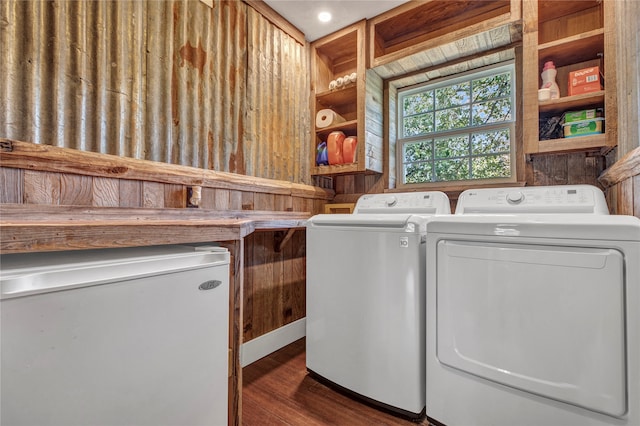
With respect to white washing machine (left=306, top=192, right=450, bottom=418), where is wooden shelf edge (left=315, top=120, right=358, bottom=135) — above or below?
above

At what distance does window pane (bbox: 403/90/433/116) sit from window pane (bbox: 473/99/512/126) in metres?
0.36

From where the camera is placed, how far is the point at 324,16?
7.50 ft

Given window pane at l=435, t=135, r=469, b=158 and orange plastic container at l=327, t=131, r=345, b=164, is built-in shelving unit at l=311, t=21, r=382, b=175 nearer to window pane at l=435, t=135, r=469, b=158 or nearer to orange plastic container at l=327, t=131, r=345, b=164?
orange plastic container at l=327, t=131, r=345, b=164

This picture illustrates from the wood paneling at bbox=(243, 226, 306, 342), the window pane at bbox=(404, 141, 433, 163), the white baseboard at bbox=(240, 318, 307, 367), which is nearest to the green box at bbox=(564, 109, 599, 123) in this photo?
the window pane at bbox=(404, 141, 433, 163)

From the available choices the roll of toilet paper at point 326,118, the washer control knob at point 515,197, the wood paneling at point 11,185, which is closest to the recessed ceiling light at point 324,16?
the roll of toilet paper at point 326,118

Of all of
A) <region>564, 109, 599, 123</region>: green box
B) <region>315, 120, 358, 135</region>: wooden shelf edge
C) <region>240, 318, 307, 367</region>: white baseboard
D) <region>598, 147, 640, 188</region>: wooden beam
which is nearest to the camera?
<region>598, 147, 640, 188</region>: wooden beam

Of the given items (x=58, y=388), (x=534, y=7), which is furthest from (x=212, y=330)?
(x=534, y=7)

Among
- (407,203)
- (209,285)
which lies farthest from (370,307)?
(407,203)

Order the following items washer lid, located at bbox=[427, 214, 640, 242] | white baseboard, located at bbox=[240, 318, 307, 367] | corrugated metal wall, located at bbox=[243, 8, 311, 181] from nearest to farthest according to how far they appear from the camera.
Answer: washer lid, located at bbox=[427, 214, 640, 242], white baseboard, located at bbox=[240, 318, 307, 367], corrugated metal wall, located at bbox=[243, 8, 311, 181]

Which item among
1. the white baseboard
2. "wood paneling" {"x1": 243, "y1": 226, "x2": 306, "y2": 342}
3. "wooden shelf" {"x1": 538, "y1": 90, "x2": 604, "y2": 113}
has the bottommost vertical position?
the white baseboard

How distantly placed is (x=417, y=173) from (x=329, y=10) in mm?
1429

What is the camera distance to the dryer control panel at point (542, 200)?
5.05ft

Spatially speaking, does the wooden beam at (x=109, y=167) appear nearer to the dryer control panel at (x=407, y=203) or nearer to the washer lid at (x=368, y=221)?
the washer lid at (x=368, y=221)

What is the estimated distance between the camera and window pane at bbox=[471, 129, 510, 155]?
2143 millimetres
